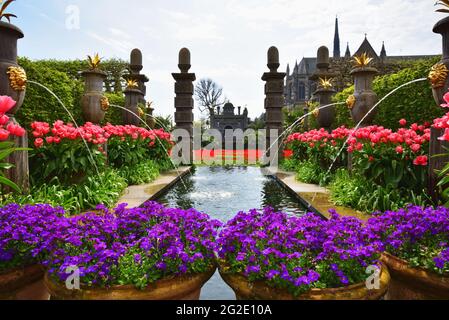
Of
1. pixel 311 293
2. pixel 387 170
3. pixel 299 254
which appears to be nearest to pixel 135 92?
pixel 387 170

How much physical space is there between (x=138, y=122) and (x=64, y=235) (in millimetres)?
9543

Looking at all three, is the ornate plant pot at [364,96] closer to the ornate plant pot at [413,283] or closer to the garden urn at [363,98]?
the garden urn at [363,98]

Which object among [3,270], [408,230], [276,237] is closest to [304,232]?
[276,237]

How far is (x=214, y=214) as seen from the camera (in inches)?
203

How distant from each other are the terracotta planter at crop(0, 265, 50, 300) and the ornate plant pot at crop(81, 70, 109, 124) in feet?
20.7

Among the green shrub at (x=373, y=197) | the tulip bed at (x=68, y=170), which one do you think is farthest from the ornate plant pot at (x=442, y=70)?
the tulip bed at (x=68, y=170)

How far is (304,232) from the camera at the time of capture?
91.1 inches

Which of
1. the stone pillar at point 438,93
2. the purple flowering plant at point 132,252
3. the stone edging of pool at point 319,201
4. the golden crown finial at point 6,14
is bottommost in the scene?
the stone edging of pool at point 319,201

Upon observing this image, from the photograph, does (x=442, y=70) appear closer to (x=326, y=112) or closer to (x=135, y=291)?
(x=135, y=291)

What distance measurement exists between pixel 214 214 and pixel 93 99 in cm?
477

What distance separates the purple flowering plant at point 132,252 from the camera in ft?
6.24

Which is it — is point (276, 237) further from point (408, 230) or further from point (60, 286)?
point (60, 286)

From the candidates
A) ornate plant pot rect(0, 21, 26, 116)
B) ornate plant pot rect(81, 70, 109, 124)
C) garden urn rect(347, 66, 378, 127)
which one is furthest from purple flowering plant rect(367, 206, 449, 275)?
ornate plant pot rect(81, 70, 109, 124)

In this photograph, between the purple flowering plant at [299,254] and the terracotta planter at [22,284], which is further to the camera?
the terracotta planter at [22,284]
